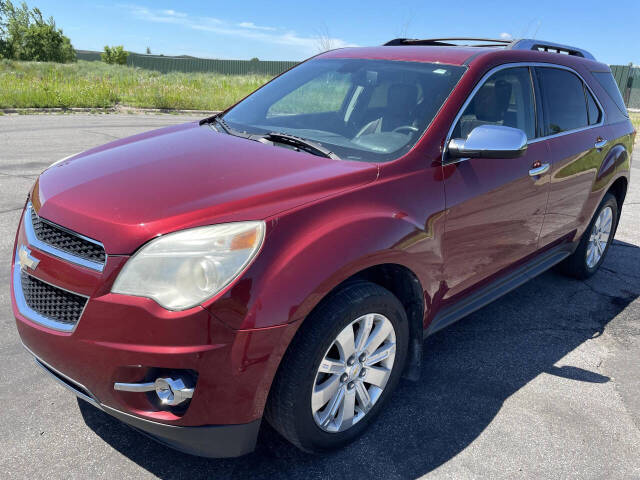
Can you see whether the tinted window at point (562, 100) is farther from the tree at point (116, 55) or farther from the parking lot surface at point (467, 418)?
the tree at point (116, 55)

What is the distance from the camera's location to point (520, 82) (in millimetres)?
3506

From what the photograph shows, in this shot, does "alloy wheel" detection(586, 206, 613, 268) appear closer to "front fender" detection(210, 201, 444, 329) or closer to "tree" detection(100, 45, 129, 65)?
"front fender" detection(210, 201, 444, 329)

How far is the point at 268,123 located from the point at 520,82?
64.2 inches

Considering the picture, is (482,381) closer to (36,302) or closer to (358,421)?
(358,421)

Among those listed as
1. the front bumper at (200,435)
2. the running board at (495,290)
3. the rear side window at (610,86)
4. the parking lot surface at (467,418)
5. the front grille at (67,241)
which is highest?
the rear side window at (610,86)

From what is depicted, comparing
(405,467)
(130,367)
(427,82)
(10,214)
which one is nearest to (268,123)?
(427,82)

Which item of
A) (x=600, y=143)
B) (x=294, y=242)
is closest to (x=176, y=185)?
(x=294, y=242)

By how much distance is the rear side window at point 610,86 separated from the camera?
455 centimetres

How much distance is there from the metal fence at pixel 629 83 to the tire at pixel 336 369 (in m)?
35.8

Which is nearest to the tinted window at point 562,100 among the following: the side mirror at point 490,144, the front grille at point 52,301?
the side mirror at point 490,144

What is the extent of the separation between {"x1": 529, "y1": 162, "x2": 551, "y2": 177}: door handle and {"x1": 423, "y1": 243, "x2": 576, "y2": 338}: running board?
0.64 m

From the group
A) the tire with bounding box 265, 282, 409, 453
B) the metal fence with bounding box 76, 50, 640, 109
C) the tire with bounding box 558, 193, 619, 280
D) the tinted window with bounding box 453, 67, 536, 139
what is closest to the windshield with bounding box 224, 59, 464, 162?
the tinted window with bounding box 453, 67, 536, 139

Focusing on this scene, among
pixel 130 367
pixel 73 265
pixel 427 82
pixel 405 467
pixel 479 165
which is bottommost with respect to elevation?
pixel 405 467

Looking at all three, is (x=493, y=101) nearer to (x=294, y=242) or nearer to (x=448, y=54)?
(x=448, y=54)
